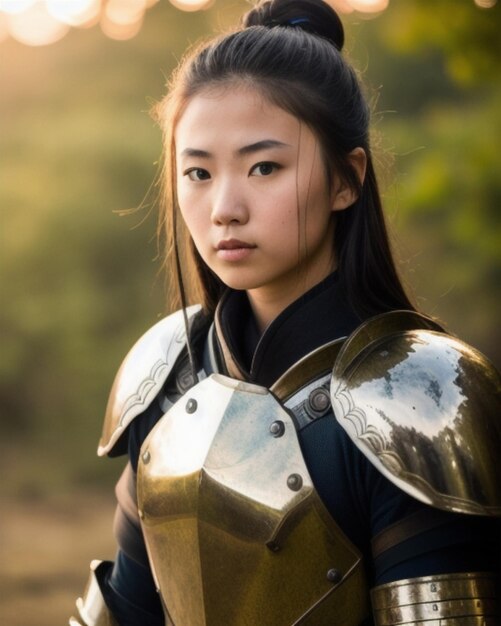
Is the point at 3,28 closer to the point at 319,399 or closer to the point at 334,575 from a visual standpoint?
the point at 319,399

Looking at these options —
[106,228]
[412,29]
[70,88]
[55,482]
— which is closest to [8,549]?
[55,482]

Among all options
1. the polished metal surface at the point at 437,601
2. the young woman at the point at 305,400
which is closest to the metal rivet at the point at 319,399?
the young woman at the point at 305,400

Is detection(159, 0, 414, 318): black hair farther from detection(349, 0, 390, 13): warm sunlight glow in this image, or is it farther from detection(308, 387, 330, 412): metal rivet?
detection(349, 0, 390, 13): warm sunlight glow

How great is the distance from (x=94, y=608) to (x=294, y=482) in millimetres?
540

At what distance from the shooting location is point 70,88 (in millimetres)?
6273

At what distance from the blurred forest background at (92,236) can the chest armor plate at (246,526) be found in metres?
3.52

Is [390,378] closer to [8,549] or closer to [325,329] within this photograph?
[325,329]

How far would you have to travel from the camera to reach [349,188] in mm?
1641

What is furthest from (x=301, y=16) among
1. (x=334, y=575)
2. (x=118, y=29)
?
(x=118, y=29)

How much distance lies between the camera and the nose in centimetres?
155

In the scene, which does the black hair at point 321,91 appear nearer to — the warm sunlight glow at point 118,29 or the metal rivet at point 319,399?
the metal rivet at point 319,399

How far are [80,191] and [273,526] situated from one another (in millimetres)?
4601

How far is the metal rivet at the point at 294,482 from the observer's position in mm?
1516

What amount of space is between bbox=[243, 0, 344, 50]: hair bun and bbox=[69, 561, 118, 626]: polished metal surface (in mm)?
930
